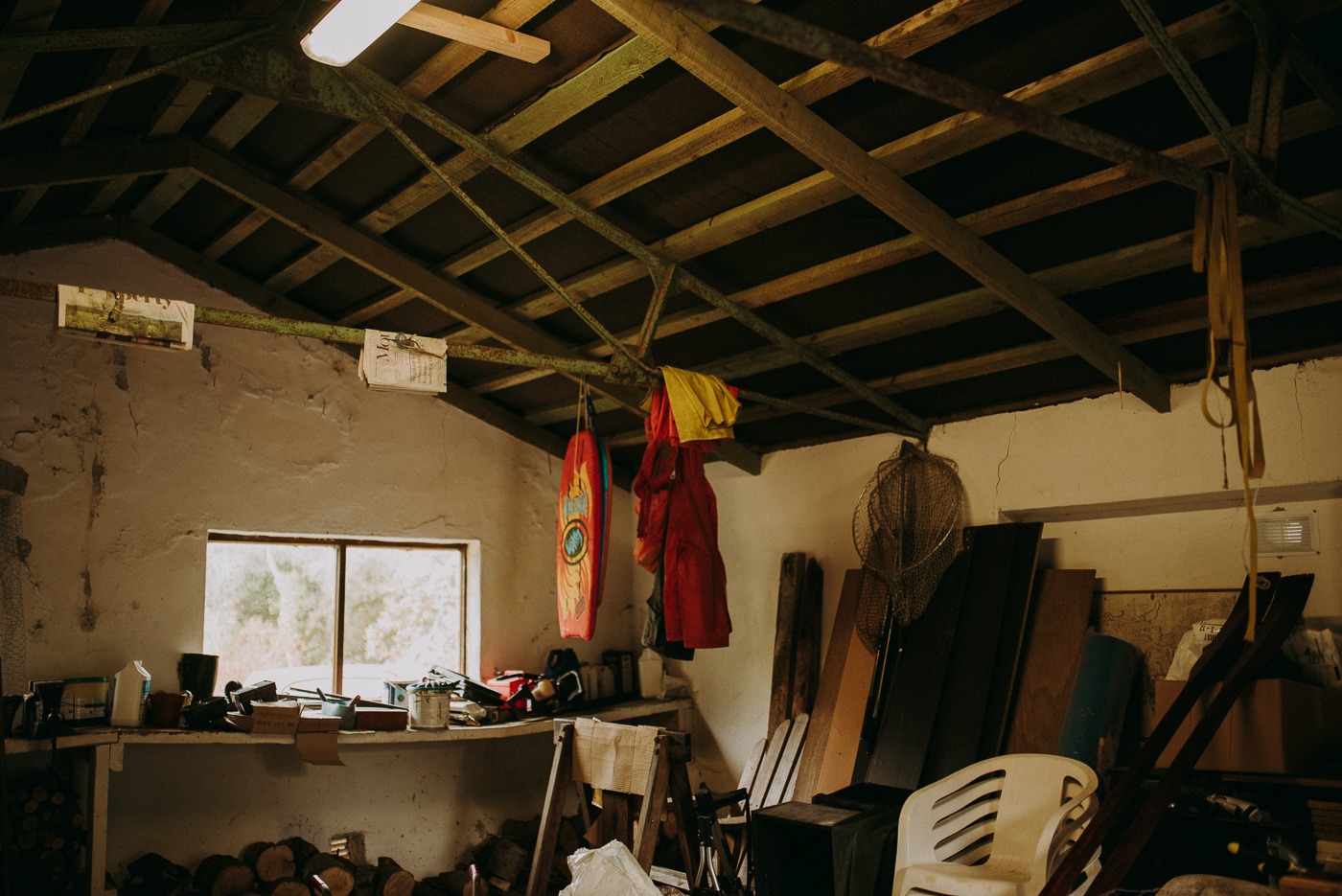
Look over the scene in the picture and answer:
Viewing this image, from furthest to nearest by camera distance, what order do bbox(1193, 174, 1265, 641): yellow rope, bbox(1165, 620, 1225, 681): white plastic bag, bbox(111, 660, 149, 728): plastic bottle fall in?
bbox(111, 660, 149, 728): plastic bottle → bbox(1165, 620, 1225, 681): white plastic bag → bbox(1193, 174, 1265, 641): yellow rope

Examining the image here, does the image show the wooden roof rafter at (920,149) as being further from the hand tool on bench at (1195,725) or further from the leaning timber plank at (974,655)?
the hand tool on bench at (1195,725)

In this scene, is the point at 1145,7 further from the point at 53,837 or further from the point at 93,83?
the point at 53,837

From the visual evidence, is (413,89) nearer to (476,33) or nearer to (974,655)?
(476,33)

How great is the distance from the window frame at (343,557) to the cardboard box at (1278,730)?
4180 millimetres

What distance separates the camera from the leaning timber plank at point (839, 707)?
5.18m

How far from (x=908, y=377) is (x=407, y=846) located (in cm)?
391

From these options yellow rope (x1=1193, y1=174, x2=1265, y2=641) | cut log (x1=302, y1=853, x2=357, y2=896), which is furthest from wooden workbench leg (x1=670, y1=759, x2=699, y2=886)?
yellow rope (x1=1193, y1=174, x2=1265, y2=641)

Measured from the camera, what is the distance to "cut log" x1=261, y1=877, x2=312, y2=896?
15.9ft

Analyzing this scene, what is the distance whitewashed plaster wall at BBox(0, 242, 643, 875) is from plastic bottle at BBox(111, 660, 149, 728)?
1.20ft

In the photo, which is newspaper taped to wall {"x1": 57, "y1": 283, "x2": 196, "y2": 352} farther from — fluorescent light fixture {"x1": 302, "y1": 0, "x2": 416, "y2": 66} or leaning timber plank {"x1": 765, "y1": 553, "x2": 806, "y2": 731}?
leaning timber plank {"x1": 765, "y1": 553, "x2": 806, "y2": 731}

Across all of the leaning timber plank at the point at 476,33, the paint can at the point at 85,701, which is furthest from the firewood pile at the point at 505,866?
the leaning timber plank at the point at 476,33

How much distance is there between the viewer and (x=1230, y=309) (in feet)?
8.46

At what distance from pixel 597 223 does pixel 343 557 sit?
2745 mm

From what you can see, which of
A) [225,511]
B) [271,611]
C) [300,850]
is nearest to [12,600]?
[225,511]
